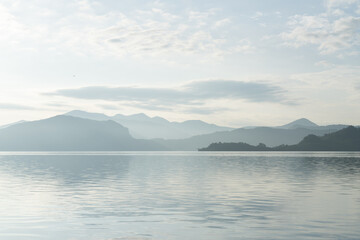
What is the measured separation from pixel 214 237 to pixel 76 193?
96.8 feet

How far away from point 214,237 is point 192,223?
4877 millimetres

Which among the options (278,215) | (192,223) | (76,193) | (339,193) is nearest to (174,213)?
(192,223)

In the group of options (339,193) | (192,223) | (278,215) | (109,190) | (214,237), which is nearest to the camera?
(214,237)

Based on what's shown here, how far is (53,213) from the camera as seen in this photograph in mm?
34562

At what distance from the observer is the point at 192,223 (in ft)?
96.7

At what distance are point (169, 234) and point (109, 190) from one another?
29.3 metres

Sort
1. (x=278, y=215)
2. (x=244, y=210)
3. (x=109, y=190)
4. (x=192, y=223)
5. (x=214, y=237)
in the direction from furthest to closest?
(x=109, y=190) < (x=244, y=210) < (x=278, y=215) < (x=192, y=223) < (x=214, y=237)

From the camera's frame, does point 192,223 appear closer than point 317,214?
Yes

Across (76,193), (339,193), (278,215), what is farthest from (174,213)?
(339,193)

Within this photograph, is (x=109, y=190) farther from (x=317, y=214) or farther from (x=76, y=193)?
(x=317, y=214)

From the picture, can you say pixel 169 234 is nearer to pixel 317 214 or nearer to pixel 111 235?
pixel 111 235

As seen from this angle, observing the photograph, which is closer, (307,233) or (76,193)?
(307,233)

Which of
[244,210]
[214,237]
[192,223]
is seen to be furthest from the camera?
[244,210]

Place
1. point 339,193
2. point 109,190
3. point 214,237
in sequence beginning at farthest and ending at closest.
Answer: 1. point 109,190
2. point 339,193
3. point 214,237
